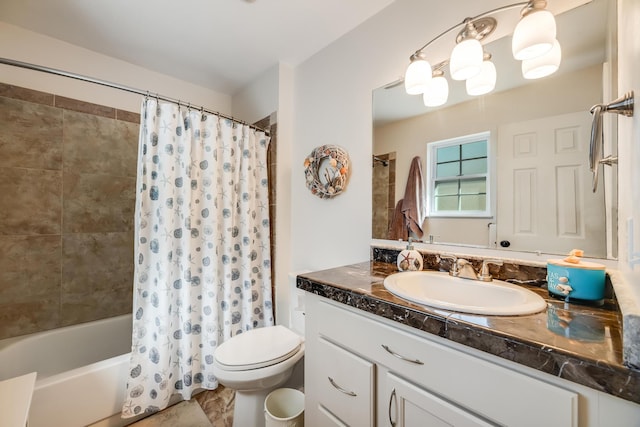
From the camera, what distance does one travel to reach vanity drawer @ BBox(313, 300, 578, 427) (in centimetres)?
51

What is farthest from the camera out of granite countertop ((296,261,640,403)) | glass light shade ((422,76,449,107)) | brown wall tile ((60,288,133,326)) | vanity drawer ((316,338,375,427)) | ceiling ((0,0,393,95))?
brown wall tile ((60,288,133,326))

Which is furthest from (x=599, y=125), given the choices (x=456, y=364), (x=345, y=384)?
(x=345, y=384)

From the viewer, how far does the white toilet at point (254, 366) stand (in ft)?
3.91

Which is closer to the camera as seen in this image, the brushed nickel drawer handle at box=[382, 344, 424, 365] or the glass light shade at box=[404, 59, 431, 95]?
the brushed nickel drawer handle at box=[382, 344, 424, 365]

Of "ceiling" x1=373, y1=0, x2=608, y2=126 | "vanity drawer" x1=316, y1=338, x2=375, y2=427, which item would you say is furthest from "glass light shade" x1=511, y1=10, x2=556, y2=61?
"vanity drawer" x1=316, y1=338, x2=375, y2=427

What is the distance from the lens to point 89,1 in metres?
1.43

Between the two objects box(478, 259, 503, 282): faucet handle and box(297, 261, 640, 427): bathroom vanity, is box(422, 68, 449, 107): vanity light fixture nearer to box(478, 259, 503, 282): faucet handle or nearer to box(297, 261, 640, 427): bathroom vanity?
box(478, 259, 503, 282): faucet handle

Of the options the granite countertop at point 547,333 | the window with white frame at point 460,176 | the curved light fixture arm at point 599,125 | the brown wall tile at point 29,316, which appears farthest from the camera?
the brown wall tile at point 29,316

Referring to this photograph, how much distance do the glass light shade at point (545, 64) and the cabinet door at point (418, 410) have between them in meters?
1.16

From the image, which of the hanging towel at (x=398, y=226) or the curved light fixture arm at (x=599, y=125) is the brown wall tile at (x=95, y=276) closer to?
the hanging towel at (x=398, y=226)

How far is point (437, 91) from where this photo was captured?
1216mm

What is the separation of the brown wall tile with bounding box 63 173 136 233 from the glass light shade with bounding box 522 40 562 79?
A: 2.61 m

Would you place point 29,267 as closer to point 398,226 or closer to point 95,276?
point 95,276

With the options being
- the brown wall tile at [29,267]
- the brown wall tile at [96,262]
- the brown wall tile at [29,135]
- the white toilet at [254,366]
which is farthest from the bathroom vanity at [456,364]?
the brown wall tile at [29,135]
